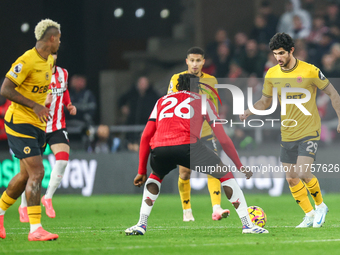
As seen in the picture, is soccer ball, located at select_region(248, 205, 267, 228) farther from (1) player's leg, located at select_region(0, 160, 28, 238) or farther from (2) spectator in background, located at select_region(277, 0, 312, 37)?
(2) spectator in background, located at select_region(277, 0, 312, 37)

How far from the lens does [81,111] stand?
14516 mm

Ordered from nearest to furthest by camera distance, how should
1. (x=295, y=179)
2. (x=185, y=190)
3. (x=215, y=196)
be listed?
(x=295, y=179), (x=215, y=196), (x=185, y=190)

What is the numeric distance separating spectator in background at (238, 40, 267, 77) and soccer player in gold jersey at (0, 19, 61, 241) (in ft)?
29.9

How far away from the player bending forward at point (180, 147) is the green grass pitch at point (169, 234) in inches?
15.2

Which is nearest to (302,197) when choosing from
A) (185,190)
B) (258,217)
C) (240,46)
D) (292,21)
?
(258,217)

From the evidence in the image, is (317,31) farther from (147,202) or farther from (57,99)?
(147,202)

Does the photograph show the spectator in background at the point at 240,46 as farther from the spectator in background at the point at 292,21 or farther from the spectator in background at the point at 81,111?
the spectator in background at the point at 81,111

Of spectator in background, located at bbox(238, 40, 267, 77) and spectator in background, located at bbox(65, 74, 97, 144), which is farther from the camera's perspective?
spectator in background, located at bbox(238, 40, 267, 77)

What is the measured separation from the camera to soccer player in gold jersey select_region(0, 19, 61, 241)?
5.92 m

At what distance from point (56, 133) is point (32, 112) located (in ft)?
8.03

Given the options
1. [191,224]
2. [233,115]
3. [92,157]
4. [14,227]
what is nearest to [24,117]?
[14,227]

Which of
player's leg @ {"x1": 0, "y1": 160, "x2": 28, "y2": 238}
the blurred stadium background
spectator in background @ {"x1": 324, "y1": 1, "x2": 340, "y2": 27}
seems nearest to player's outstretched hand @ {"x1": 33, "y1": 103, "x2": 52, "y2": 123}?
player's leg @ {"x1": 0, "y1": 160, "x2": 28, "y2": 238}

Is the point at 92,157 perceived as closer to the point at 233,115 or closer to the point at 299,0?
the point at 233,115

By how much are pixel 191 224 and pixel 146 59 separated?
10.3 m
